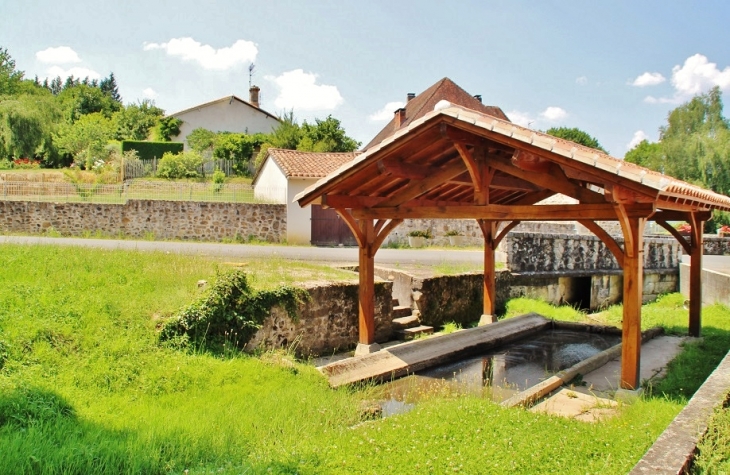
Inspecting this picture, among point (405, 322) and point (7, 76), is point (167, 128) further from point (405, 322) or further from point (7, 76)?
point (405, 322)

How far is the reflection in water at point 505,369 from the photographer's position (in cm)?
688

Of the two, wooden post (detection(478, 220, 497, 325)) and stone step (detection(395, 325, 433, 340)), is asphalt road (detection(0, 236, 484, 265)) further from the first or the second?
stone step (detection(395, 325, 433, 340))

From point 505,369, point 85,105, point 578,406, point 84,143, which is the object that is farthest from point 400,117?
point 85,105

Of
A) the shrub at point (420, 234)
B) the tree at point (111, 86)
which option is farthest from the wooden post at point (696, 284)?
the tree at point (111, 86)

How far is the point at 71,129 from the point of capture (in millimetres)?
38781

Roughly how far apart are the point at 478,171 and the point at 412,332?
419 cm

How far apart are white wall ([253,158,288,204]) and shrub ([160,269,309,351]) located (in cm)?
1275

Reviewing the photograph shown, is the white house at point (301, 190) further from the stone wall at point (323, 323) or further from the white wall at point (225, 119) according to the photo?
the white wall at point (225, 119)

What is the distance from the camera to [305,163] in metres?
21.5

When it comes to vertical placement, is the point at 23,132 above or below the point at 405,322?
above

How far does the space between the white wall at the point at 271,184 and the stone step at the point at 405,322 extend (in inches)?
415

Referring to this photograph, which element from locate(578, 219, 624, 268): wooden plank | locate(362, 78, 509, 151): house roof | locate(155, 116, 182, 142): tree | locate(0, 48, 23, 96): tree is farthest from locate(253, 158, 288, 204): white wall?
locate(0, 48, 23, 96): tree

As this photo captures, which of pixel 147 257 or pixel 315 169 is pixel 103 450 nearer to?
pixel 147 257

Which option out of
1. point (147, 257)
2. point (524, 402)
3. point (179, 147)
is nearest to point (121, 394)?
point (524, 402)
